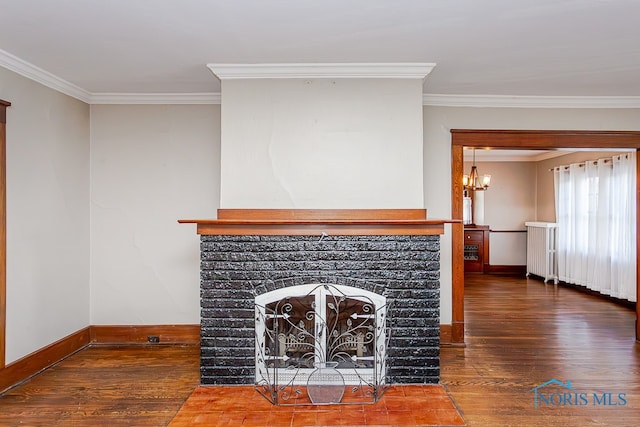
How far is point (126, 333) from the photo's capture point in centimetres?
391

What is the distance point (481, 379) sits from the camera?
3.13m

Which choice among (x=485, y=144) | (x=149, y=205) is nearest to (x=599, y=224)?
(x=485, y=144)

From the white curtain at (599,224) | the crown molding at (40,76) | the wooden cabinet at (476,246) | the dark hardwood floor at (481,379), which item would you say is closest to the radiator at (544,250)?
the white curtain at (599,224)

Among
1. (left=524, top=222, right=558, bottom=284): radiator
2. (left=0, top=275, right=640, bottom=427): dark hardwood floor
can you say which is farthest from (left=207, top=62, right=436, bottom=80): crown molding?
(left=524, top=222, right=558, bottom=284): radiator

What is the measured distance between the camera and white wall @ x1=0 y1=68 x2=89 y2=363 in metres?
3.04

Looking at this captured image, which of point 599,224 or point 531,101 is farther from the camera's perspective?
point 599,224

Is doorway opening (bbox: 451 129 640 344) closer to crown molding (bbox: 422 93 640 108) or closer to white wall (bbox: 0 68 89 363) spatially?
crown molding (bbox: 422 93 640 108)

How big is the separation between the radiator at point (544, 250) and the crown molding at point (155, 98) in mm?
6167

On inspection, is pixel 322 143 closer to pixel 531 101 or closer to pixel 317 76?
pixel 317 76

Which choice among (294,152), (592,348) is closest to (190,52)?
(294,152)

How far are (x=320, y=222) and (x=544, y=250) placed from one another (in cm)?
597

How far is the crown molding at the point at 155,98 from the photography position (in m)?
3.84

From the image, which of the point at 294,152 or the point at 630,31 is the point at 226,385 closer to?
the point at 294,152

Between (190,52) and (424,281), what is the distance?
226cm
